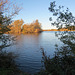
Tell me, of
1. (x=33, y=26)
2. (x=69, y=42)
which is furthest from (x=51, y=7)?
(x=33, y=26)

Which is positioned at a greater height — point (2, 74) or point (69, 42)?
point (69, 42)

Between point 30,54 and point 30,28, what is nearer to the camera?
point 30,54

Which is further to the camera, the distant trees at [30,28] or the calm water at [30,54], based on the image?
the distant trees at [30,28]

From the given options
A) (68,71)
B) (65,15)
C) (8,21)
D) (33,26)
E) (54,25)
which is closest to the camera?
(68,71)

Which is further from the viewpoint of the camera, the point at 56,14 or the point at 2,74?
the point at 56,14

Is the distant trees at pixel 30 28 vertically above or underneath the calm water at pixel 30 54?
above

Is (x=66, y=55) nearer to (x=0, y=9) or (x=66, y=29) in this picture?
(x=66, y=29)

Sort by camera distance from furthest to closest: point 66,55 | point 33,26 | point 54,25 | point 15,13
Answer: point 33,26 → point 15,13 → point 66,55 → point 54,25

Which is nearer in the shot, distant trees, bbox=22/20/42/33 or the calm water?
the calm water

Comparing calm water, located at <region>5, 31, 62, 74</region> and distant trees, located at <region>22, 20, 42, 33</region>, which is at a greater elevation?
distant trees, located at <region>22, 20, 42, 33</region>

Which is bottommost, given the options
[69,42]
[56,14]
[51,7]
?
[69,42]

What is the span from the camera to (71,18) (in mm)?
6016

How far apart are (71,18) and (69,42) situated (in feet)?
5.13

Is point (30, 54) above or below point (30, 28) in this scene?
below
